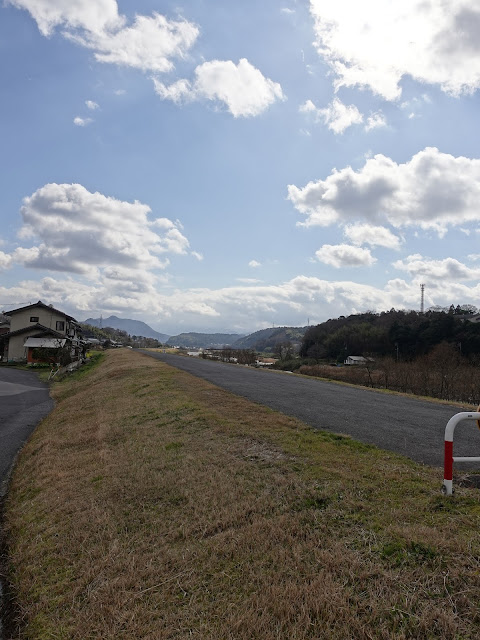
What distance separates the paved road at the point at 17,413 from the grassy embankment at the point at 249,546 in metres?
3.57

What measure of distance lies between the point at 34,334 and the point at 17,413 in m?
33.9

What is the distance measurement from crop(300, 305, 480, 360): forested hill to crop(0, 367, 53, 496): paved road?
35.9 meters

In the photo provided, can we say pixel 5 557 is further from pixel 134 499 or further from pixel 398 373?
pixel 398 373

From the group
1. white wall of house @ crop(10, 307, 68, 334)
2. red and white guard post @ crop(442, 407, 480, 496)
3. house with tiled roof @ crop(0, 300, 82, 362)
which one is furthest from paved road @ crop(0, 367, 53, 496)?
white wall of house @ crop(10, 307, 68, 334)

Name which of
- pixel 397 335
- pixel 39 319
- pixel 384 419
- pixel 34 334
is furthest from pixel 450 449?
pixel 397 335

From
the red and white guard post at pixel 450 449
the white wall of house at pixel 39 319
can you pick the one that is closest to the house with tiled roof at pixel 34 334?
the white wall of house at pixel 39 319

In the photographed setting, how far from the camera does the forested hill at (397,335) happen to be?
146 ft

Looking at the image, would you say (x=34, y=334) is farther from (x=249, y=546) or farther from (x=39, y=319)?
(x=249, y=546)

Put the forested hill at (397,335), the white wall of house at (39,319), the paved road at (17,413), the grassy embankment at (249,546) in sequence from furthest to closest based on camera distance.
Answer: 1. the white wall of house at (39,319)
2. the forested hill at (397,335)
3. the paved road at (17,413)
4. the grassy embankment at (249,546)

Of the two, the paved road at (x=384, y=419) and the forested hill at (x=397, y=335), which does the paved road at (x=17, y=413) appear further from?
the forested hill at (x=397, y=335)

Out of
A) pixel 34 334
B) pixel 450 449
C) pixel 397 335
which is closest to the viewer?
pixel 450 449

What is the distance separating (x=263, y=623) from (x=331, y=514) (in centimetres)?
143

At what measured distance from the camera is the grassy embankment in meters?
2.70

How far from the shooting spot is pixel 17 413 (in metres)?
15.6
